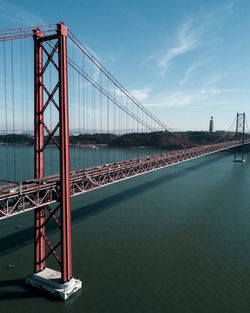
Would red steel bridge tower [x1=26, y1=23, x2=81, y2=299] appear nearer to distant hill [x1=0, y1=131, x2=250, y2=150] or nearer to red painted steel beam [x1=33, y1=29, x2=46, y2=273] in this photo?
red painted steel beam [x1=33, y1=29, x2=46, y2=273]

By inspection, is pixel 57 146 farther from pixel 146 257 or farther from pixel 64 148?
pixel 146 257

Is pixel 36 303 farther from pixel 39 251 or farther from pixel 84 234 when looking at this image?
pixel 84 234

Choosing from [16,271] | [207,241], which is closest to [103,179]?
[16,271]

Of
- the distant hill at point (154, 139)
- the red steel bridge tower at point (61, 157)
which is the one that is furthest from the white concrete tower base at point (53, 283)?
the distant hill at point (154, 139)

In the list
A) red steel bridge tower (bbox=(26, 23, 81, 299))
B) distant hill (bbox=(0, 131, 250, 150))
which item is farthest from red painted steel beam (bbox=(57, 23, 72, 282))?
distant hill (bbox=(0, 131, 250, 150))

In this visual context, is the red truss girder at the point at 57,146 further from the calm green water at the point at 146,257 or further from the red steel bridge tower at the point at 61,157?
the calm green water at the point at 146,257

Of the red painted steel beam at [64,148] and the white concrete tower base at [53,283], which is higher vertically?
the red painted steel beam at [64,148]
